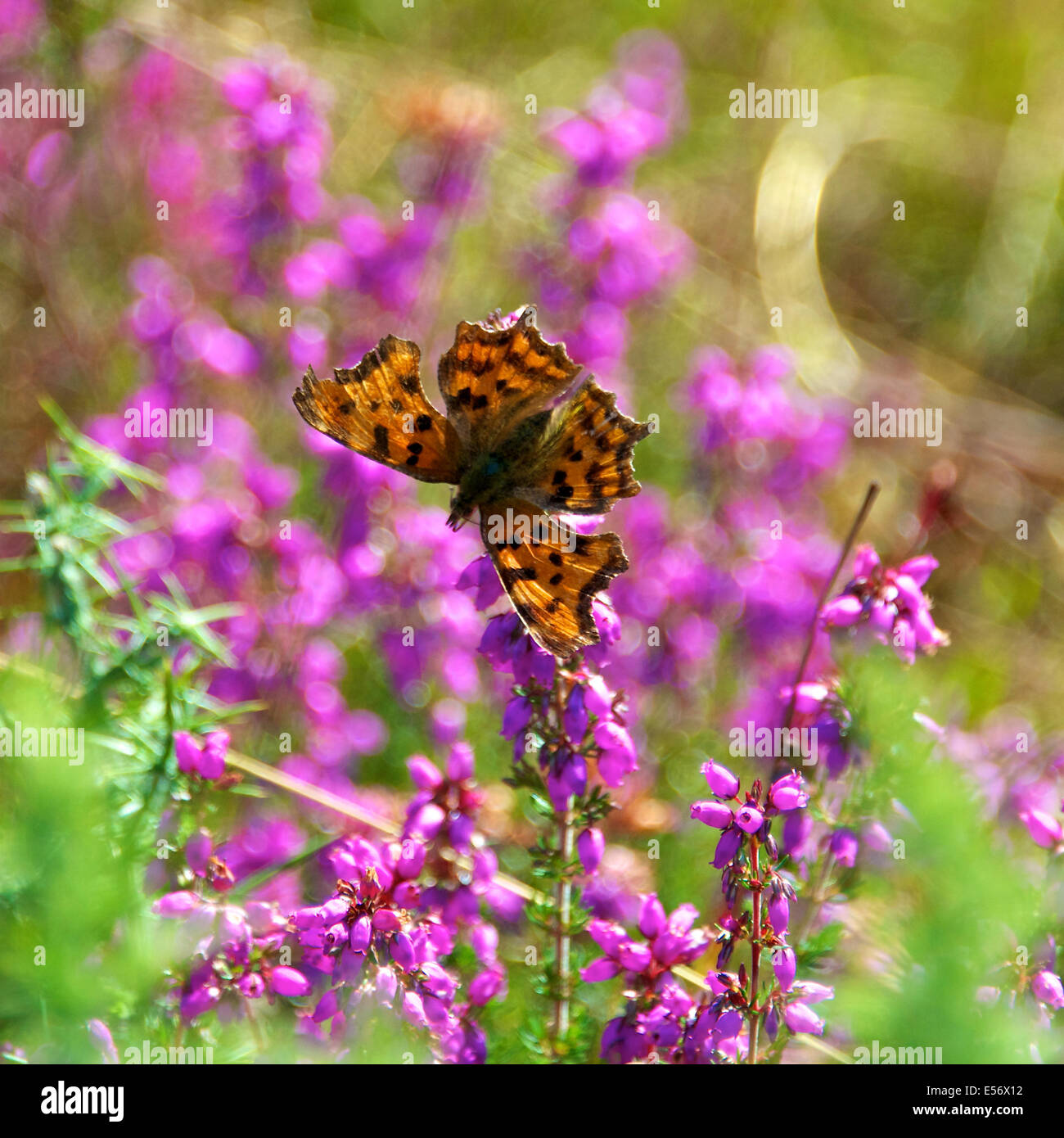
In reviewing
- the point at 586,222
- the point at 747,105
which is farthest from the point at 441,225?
the point at 747,105

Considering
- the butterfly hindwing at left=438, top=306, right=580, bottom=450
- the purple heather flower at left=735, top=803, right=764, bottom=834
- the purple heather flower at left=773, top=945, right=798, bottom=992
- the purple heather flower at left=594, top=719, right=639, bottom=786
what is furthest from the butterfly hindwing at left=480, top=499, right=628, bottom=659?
the purple heather flower at left=773, top=945, right=798, bottom=992

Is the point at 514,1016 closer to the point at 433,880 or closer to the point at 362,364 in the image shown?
the point at 433,880

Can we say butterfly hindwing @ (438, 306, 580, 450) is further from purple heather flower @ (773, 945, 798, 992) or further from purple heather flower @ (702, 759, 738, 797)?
purple heather flower @ (773, 945, 798, 992)

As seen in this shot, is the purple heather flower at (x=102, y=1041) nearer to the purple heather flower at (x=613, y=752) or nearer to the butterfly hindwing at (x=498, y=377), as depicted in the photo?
the purple heather flower at (x=613, y=752)

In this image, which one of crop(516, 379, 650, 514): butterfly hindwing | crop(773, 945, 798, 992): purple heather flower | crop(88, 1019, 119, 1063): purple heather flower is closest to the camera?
crop(88, 1019, 119, 1063): purple heather flower

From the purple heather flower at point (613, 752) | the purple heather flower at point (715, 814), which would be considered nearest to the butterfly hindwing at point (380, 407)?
the purple heather flower at point (613, 752)

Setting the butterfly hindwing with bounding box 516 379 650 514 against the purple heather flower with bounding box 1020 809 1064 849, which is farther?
the butterfly hindwing with bounding box 516 379 650 514
